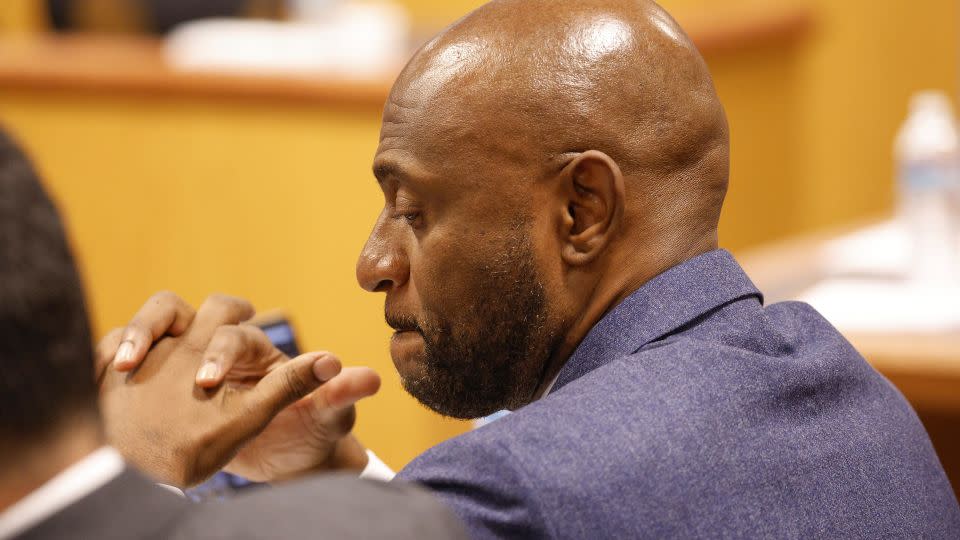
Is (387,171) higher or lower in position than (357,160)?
higher

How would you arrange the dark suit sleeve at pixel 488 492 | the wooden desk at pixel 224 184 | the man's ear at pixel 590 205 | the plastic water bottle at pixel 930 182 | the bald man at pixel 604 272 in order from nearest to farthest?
the dark suit sleeve at pixel 488 492
the bald man at pixel 604 272
the man's ear at pixel 590 205
the plastic water bottle at pixel 930 182
the wooden desk at pixel 224 184

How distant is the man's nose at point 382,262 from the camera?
1.46m

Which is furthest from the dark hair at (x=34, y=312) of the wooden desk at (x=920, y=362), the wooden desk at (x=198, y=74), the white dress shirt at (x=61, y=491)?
the wooden desk at (x=198, y=74)

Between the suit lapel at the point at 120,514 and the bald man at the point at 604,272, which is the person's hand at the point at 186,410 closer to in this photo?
the bald man at the point at 604,272

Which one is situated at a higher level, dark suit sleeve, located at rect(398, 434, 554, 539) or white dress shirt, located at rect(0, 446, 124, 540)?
white dress shirt, located at rect(0, 446, 124, 540)

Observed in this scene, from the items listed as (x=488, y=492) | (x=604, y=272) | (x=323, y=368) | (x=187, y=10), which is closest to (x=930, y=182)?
(x=604, y=272)

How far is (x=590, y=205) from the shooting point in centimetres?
139

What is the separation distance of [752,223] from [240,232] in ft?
6.94

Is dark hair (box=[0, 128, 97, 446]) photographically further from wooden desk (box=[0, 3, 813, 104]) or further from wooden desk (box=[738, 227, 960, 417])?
wooden desk (box=[0, 3, 813, 104])

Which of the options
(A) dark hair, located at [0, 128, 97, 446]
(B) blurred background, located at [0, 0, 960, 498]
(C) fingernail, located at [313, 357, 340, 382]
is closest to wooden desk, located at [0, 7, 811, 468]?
(B) blurred background, located at [0, 0, 960, 498]

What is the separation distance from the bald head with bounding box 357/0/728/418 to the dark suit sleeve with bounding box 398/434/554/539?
0.29m

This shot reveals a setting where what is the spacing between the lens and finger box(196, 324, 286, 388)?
4.97ft

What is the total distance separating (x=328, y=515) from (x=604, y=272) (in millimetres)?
637

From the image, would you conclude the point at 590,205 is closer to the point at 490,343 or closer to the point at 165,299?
the point at 490,343
